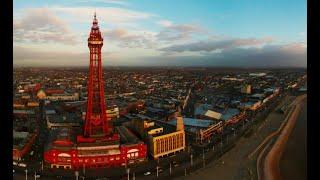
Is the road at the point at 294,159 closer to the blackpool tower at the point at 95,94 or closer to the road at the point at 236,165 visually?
the road at the point at 236,165

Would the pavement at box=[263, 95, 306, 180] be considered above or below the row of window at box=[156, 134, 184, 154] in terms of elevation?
below

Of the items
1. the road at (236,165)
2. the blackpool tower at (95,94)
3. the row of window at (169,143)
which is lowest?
the road at (236,165)

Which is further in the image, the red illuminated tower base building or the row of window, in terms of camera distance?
the row of window

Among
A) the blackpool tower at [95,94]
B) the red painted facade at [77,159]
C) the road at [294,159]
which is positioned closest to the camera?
the road at [294,159]

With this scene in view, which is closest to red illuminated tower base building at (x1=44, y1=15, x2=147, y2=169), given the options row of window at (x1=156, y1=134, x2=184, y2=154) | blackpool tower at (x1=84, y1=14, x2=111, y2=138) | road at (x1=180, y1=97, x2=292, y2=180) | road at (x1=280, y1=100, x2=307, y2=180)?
blackpool tower at (x1=84, y1=14, x2=111, y2=138)

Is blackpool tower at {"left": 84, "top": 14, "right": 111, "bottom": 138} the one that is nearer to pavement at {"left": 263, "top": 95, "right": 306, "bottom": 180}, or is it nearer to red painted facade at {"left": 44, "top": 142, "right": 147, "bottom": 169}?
red painted facade at {"left": 44, "top": 142, "right": 147, "bottom": 169}

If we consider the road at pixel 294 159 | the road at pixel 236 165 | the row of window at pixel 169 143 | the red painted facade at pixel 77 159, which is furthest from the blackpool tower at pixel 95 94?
the road at pixel 294 159

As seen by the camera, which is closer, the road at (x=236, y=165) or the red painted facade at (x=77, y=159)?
the road at (x=236, y=165)

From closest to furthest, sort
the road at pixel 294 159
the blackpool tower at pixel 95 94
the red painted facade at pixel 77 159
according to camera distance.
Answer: the road at pixel 294 159, the red painted facade at pixel 77 159, the blackpool tower at pixel 95 94
